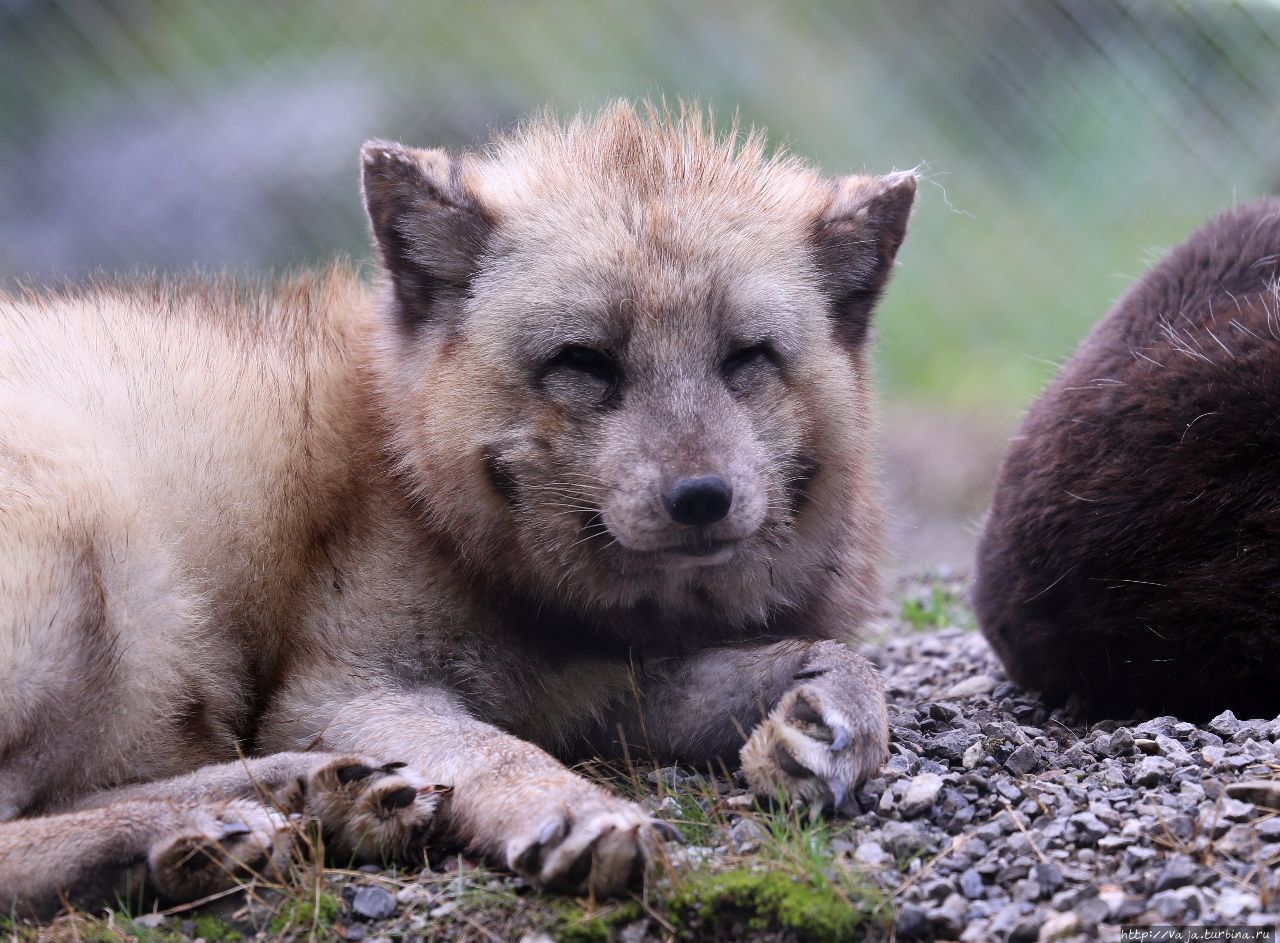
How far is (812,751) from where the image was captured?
11.6 feet

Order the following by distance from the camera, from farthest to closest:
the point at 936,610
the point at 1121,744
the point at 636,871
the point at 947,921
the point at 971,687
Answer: the point at 936,610, the point at 971,687, the point at 1121,744, the point at 636,871, the point at 947,921

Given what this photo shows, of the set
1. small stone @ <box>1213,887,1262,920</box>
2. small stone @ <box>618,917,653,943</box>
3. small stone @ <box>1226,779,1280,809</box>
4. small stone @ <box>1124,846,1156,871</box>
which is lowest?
small stone @ <box>618,917,653,943</box>

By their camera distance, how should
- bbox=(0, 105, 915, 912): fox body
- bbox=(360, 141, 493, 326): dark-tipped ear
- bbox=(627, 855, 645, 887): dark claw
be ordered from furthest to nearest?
bbox=(360, 141, 493, 326): dark-tipped ear, bbox=(0, 105, 915, 912): fox body, bbox=(627, 855, 645, 887): dark claw

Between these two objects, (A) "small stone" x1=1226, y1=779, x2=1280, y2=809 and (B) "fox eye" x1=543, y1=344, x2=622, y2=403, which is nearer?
(A) "small stone" x1=1226, y1=779, x2=1280, y2=809

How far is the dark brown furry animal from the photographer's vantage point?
4.23 meters

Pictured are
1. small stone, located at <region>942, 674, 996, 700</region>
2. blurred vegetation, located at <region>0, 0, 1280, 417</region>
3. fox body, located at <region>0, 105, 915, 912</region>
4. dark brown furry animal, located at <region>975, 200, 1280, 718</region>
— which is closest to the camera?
fox body, located at <region>0, 105, 915, 912</region>

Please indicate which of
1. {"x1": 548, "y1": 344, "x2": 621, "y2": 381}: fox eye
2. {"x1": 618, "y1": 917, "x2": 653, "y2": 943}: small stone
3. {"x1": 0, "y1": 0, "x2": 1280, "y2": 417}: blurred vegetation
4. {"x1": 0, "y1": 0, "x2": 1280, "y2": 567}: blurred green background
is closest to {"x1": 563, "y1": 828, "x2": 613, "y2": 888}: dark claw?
{"x1": 618, "y1": 917, "x2": 653, "y2": 943}: small stone

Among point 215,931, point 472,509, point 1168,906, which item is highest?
point 472,509

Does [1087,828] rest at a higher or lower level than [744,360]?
lower

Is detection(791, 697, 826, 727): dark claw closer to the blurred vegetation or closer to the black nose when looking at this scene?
the black nose

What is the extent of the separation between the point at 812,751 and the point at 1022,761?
0.70 meters

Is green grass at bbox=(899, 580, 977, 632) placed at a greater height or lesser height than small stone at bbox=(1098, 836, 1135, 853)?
lesser

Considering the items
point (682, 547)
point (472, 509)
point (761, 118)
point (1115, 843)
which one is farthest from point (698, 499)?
point (761, 118)

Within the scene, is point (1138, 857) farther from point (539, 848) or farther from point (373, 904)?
point (373, 904)
